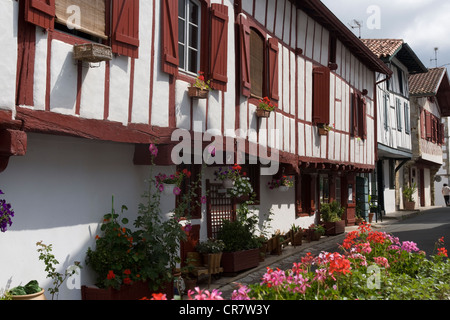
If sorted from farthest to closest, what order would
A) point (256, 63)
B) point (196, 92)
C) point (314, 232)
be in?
point (314, 232), point (256, 63), point (196, 92)

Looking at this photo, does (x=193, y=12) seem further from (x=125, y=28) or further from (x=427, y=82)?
(x=427, y=82)

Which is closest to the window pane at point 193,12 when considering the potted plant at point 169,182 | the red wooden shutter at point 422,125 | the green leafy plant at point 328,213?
the potted plant at point 169,182

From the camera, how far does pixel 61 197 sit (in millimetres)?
5633

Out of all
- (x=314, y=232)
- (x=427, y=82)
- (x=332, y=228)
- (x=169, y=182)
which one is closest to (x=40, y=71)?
(x=169, y=182)

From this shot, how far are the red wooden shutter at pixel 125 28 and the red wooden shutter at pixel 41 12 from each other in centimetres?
98

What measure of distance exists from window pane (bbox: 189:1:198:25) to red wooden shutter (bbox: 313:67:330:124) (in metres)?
5.44

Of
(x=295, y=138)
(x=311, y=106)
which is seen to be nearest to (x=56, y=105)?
(x=295, y=138)

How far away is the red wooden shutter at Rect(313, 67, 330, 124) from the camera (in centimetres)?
1263

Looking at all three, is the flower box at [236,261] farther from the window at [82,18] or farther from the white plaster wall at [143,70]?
the window at [82,18]

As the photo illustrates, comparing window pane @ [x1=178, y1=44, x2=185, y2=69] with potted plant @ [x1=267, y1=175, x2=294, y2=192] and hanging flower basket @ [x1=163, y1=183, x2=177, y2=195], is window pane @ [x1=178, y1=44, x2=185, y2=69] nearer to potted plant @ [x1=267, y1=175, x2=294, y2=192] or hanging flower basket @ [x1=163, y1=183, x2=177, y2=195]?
hanging flower basket @ [x1=163, y1=183, x2=177, y2=195]

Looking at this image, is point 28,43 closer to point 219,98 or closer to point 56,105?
point 56,105

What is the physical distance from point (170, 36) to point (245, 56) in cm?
227

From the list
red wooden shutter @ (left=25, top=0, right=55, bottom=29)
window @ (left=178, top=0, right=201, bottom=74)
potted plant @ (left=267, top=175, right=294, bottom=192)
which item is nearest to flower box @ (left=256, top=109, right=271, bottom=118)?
potted plant @ (left=267, top=175, right=294, bottom=192)

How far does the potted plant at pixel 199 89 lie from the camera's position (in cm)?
739
